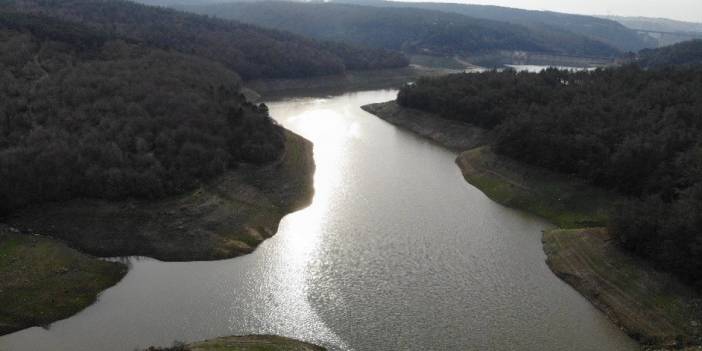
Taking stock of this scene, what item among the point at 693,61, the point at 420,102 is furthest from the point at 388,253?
the point at 693,61

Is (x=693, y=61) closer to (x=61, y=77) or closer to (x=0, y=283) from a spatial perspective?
(x=61, y=77)

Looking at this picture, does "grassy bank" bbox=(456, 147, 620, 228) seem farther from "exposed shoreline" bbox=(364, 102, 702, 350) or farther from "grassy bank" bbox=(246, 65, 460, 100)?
"grassy bank" bbox=(246, 65, 460, 100)

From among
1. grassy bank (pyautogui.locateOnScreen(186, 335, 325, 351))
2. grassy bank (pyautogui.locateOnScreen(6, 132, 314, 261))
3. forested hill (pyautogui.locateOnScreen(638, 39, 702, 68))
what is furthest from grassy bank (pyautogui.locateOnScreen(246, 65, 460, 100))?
grassy bank (pyautogui.locateOnScreen(186, 335, 325, 351))

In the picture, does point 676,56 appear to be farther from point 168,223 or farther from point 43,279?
point 43,279

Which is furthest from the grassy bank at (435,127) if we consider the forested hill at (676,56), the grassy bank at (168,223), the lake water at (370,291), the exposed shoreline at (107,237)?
the forested hill at (676,56)

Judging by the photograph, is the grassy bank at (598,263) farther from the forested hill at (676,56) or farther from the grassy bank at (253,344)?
the forested hill at (676,56)

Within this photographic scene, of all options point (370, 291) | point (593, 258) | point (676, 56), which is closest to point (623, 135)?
point (593, 258)
